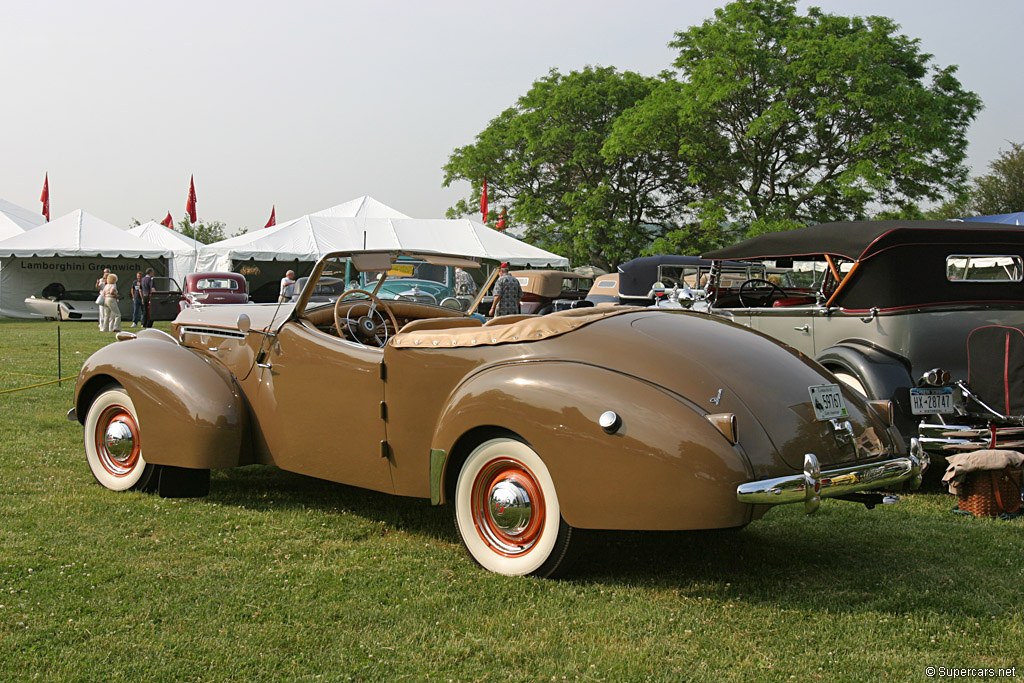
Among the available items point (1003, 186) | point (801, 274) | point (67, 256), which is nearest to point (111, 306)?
point (67, 256)

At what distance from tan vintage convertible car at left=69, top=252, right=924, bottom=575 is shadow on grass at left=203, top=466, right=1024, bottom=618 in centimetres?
37

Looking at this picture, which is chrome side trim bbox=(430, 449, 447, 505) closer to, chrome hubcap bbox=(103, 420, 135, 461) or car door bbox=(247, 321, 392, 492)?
car door bbox=(247, 321, 392, 492)

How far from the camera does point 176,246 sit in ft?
104

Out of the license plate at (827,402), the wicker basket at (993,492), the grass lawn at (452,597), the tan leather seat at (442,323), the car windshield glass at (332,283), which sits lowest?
the grass lawn at (452,597)

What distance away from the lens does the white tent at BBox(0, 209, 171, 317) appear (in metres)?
27.0

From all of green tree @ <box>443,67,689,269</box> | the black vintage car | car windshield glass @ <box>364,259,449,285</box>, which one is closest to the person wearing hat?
the black vintage car

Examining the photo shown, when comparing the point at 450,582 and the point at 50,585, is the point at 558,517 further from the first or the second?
the point at 50,585

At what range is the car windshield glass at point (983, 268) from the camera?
22.2ft

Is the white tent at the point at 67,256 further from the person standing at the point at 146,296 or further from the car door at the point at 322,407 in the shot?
the car door at the point at 322,407

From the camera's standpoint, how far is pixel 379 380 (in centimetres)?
447

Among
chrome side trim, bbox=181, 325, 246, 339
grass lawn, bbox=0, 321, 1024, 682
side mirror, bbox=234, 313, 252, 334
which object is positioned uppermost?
side mirror, bbox=234, 313, 252, 334

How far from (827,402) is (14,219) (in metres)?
36.3

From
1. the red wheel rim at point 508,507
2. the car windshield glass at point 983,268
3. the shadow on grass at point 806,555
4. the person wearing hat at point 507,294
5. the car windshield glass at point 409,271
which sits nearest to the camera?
the shadow on grass at point 806,555

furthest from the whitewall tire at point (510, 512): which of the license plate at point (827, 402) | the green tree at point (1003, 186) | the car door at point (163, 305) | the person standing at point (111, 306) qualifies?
the green tree at point (1003, 186)
